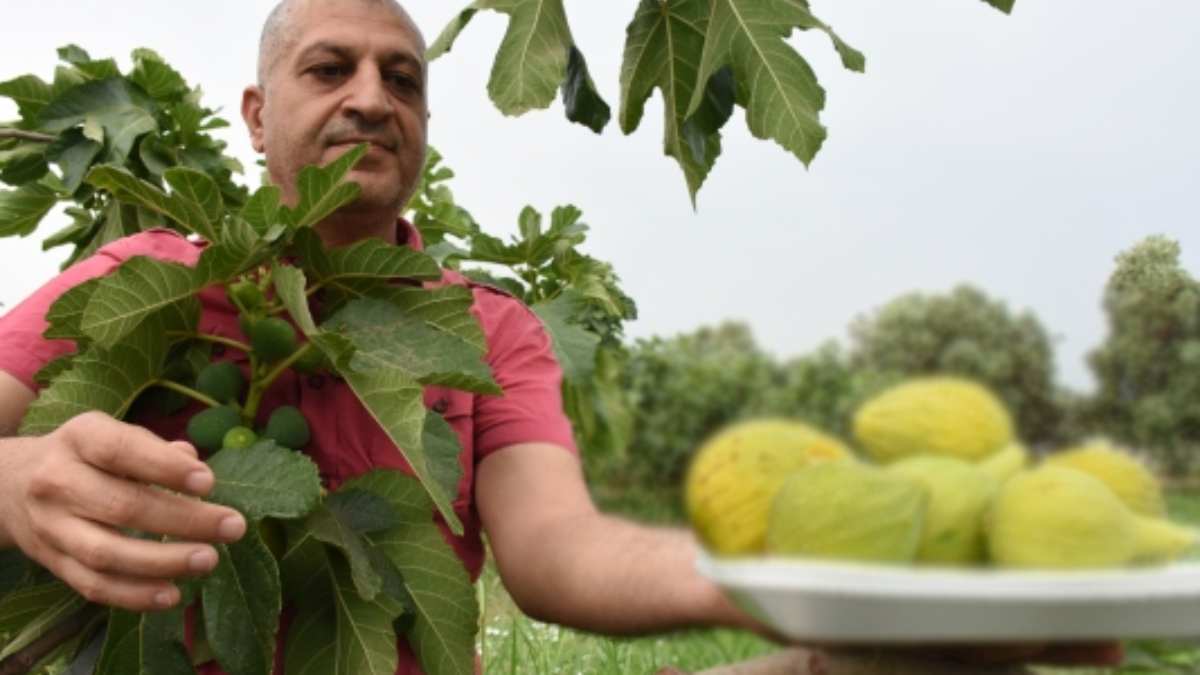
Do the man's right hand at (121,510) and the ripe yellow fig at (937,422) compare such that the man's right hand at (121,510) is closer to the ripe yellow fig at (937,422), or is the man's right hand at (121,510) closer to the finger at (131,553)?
the finger at (131,553)

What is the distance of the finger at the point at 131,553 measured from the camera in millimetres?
1241

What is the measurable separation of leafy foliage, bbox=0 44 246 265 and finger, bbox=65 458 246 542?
5.66ft

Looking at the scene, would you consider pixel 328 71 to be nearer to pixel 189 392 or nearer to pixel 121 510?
pixel 189 392

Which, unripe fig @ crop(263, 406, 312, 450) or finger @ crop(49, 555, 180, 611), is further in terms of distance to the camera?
unripe fig @ crop(263, 406, 312, 450)

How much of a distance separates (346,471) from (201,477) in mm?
752

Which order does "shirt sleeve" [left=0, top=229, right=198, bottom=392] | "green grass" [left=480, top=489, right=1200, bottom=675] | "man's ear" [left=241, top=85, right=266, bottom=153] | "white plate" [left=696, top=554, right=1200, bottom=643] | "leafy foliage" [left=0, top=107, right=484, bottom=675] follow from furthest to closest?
"green grass" [left=480, top=489, right=1200, bottom=675] → "man's ear" [left=241, top=85, right=266, bottom=153] → "shirt sleeve" [left=0, top=229, right=198, bottom=392] → "leafy foliage" [left=0, top=107, right=484, bottom=675] → "white plate" [left=696, top=554, right=1200, bottom=643]

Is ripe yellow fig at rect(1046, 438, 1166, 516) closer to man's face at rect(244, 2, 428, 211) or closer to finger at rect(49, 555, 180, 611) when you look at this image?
finger at rect(49, 555, 180, 611)

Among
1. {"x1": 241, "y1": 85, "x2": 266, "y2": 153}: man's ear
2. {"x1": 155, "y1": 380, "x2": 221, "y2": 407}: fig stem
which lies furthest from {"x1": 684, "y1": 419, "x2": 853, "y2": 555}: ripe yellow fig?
{"x1": 241, "y1": 85, "x2": 266, "y2": 153}: man's ear

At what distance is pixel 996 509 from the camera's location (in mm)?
692

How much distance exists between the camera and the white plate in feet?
2.13

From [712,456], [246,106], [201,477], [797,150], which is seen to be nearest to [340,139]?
[246,106]

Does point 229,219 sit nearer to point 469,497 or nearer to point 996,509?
point 469,497

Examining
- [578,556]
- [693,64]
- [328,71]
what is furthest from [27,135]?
[578,556]

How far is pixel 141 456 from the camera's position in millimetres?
1196
